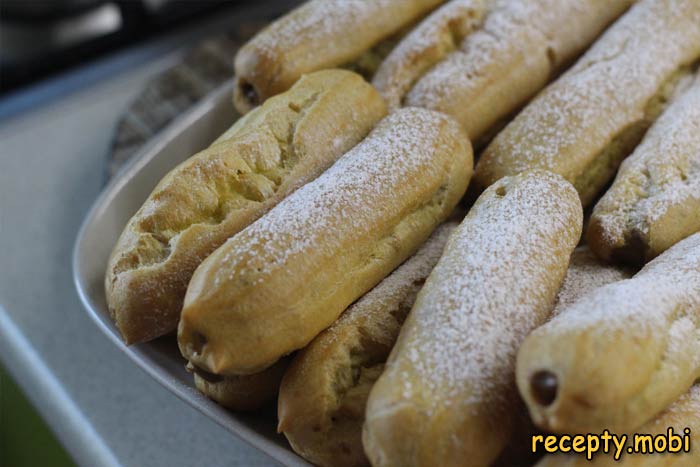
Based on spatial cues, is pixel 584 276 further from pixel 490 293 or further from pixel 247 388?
pixel 247 388

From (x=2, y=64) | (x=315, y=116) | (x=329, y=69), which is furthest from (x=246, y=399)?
(x=2, y=64)

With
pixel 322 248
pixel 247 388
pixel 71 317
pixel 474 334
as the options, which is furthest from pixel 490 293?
pixel 71 317

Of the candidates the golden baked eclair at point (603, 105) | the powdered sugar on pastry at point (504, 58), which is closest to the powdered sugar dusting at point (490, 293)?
the golden baked eclair at point (603, 105)

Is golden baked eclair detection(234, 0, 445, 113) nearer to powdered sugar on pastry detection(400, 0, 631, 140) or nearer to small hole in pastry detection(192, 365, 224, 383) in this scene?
powdered sugar on pastry detection(400, 0, 631, 140)

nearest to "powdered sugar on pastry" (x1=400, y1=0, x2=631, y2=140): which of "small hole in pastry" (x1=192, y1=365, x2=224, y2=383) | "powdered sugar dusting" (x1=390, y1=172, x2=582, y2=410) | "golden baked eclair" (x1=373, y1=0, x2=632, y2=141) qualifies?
"golden baked eclair" (x1=373, y1=0, x2=632, y2=141)

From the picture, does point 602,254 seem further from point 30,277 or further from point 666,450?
point 30,277

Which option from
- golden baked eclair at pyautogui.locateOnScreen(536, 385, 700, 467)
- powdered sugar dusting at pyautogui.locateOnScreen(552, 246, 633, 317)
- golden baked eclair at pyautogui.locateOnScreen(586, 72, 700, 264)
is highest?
golden baked eclair at pyautogui.locateOnScreen(586, 72, 700, 264)

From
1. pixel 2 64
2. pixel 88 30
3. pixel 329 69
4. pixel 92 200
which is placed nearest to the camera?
pixel 329 69
